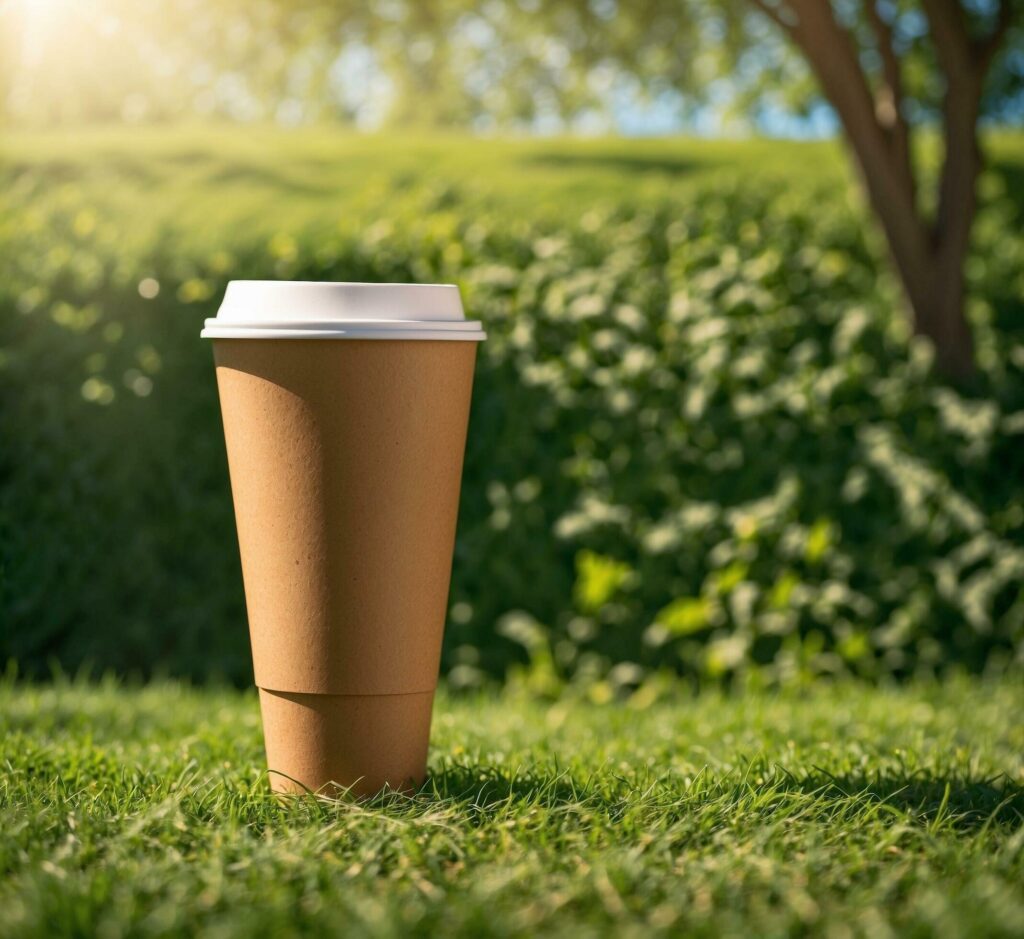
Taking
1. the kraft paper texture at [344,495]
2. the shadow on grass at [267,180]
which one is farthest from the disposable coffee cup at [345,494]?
the shadow on grass at [267,180]

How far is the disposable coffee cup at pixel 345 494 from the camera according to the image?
8.93ft

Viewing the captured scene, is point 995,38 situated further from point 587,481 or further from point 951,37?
point 587,481

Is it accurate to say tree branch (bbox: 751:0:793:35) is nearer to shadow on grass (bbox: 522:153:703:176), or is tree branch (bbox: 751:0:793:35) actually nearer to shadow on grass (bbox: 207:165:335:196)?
shadow on grass (bbox: 522:153:703:176)

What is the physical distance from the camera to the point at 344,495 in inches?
108

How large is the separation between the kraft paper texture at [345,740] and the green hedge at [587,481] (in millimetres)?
2406

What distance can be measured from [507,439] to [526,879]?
3.23 metres

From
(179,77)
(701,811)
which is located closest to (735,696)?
(701,811)

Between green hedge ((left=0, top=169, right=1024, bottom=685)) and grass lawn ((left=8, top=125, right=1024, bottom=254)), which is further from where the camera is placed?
grass lawn ((left=8, top=125, right=1024, bottom=254))

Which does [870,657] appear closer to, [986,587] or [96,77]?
[986,587]

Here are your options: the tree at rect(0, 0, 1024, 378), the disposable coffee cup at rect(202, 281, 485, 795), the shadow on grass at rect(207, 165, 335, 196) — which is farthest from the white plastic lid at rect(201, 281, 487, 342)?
the shadow on grass at rect(207, 165, 335, 196)

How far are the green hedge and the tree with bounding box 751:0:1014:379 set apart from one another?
24 cm

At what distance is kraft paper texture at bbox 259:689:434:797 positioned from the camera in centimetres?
288

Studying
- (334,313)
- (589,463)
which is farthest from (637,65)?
(334,313)

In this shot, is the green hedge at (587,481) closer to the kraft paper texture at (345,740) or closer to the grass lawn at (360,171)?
the grass lawn at (360,171)
